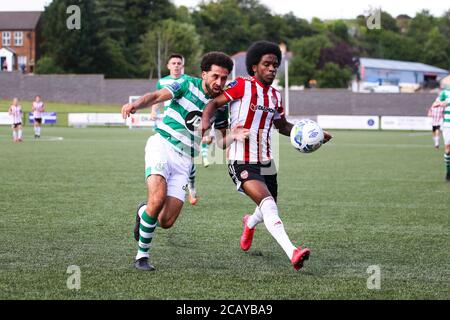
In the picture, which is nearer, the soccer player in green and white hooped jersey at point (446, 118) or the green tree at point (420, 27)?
the soccer player in green and white hooped jersey at point (446, 118)

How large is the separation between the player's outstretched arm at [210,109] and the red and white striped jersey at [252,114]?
2.5 inches

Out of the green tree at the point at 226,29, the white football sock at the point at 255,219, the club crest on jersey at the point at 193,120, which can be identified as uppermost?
the green tree at the point at 226,29

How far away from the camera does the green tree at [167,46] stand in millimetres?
88188

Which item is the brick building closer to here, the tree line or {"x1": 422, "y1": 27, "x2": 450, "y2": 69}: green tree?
the tree line

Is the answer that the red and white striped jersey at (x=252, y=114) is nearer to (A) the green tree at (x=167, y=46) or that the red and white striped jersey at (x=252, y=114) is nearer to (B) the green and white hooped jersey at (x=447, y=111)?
(B) the green and white hooped jersey at (x=447, y=111)

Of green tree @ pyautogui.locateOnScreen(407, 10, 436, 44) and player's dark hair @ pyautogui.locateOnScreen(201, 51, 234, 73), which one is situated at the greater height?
green tree @ pyautogui.locateOnScreen(407, 10, 436, 44)

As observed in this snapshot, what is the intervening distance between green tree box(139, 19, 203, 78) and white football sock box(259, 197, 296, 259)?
79.9 metres

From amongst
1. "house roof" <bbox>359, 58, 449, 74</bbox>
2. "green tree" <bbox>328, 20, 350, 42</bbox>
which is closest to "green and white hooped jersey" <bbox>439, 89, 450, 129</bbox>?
"house roof" <bbox>359, 58, 449, 74</bbox>

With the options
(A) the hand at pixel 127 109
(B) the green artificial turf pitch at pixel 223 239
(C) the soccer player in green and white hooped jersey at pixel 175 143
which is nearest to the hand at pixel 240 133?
(C) the soccer player in green and white hooped jersey at pixel 175 143

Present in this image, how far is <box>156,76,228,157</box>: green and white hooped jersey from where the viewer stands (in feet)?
24.7

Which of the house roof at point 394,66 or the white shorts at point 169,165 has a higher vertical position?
the house roof at point 394,66
